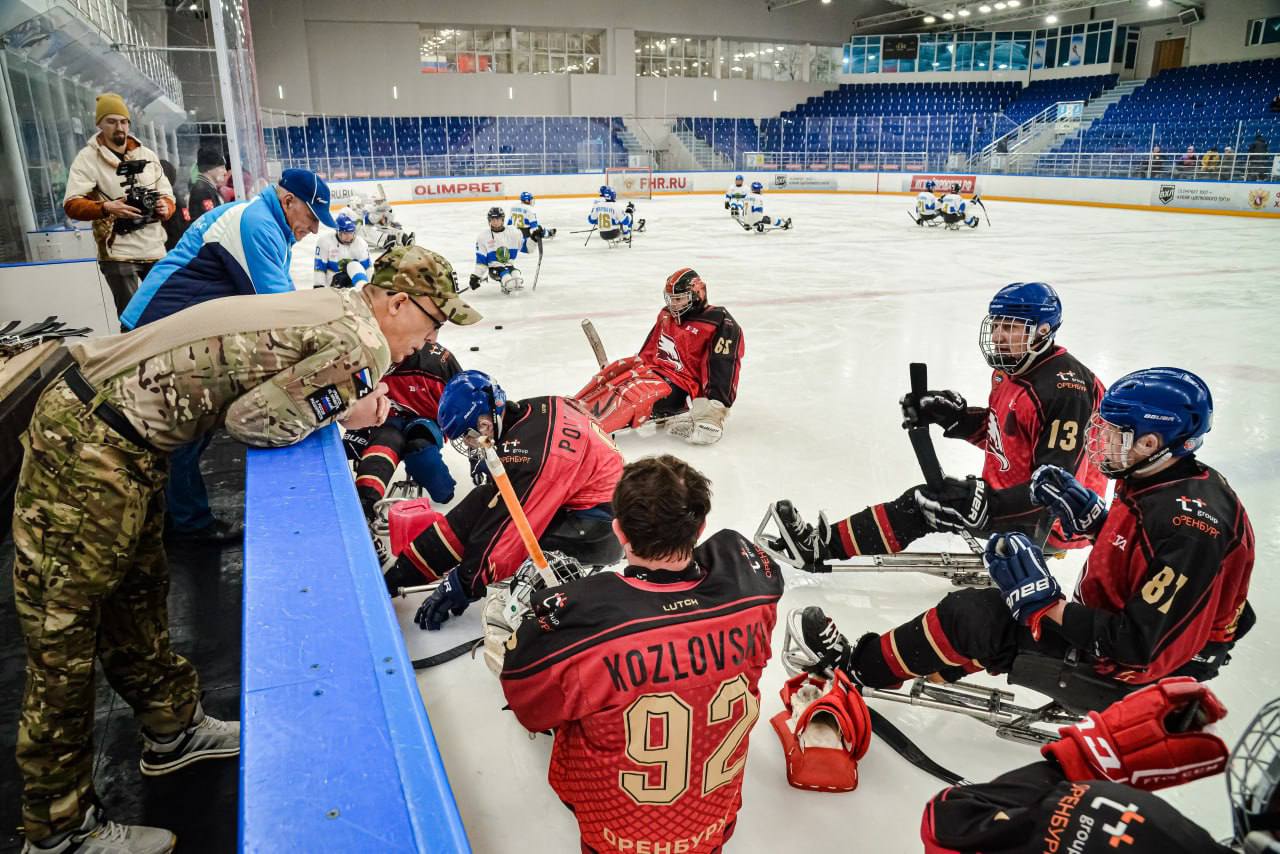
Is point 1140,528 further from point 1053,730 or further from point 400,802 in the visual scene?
point 400,802

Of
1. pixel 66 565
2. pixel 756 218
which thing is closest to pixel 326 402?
pixel 66 565

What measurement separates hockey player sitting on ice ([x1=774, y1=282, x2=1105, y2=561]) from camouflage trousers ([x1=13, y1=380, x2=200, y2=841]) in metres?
2.20

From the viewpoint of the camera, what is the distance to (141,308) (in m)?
2.99

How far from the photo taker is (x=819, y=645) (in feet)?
8.00

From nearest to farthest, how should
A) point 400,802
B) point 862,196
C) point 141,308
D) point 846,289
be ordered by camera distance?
point 400,802 < point 141,308 < point 846,289 < point 862,196

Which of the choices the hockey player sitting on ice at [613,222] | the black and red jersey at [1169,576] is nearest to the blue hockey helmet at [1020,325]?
A: the black and red jersey at [1169,576]

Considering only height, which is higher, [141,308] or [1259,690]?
[141,308]

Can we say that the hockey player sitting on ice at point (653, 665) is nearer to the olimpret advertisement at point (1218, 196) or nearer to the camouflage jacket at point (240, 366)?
the camouflage jacket at point (240, 366)

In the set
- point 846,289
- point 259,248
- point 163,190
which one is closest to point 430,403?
point 259,248

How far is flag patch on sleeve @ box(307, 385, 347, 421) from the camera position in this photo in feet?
5.76

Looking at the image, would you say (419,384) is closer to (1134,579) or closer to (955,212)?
(1134,579)

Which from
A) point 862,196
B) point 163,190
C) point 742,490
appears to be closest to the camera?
point 742,490

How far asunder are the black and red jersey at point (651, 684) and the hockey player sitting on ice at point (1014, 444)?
1.48 meters

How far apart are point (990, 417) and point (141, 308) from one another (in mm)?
3162
